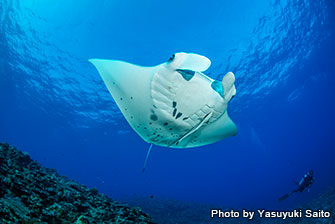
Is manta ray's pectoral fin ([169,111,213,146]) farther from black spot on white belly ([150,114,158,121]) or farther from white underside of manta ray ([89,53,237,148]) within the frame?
black spot on white belly ([150,114,158,121])

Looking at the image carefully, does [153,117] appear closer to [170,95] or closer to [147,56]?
[170,95]

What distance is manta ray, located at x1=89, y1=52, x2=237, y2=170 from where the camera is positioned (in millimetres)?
2803

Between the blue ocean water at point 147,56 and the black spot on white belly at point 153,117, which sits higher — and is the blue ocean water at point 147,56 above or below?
above

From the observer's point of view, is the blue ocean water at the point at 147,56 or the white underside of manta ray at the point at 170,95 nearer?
the white underside of manta ray at the point at 170,95

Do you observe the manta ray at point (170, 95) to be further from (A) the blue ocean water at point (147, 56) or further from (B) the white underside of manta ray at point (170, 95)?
(A) the blue ocean water at point (147, 56)

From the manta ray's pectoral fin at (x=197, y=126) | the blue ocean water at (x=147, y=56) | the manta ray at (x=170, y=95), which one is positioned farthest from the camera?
the blue ocean water at (x=147, y=56)

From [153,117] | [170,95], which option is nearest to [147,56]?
[153,117]

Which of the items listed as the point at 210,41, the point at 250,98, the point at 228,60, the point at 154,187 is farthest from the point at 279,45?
the point at 154,187

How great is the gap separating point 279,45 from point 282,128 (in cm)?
2769

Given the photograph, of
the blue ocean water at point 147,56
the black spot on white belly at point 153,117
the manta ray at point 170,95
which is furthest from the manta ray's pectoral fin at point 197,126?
the blue ocean water at point 147,56

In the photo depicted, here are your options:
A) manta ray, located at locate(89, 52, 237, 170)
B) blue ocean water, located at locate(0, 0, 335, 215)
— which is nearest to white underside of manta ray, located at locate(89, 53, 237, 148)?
manta ray, located at locate(89, 52, 237, 170)

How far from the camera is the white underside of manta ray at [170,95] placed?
2.80 m

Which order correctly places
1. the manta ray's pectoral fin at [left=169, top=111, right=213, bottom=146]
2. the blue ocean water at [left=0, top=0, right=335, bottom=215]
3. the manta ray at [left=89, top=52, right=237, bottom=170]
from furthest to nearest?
1. the blue ocean water at [left=0, top=0, right=335, bottom=215]
2. the manta ray's pectoral fin at [left=169, top=111, right=213, bottom=146]
3. the manta ray at [left=89, top=52, right=237, bottom=170]

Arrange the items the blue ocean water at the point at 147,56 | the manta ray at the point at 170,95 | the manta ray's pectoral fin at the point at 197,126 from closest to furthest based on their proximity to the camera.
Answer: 1. the manta ray at the point at 170,95
2. the manta ray's pectoral fin at the point at 197,126
3. the blue ocean water at the point at 147,56
